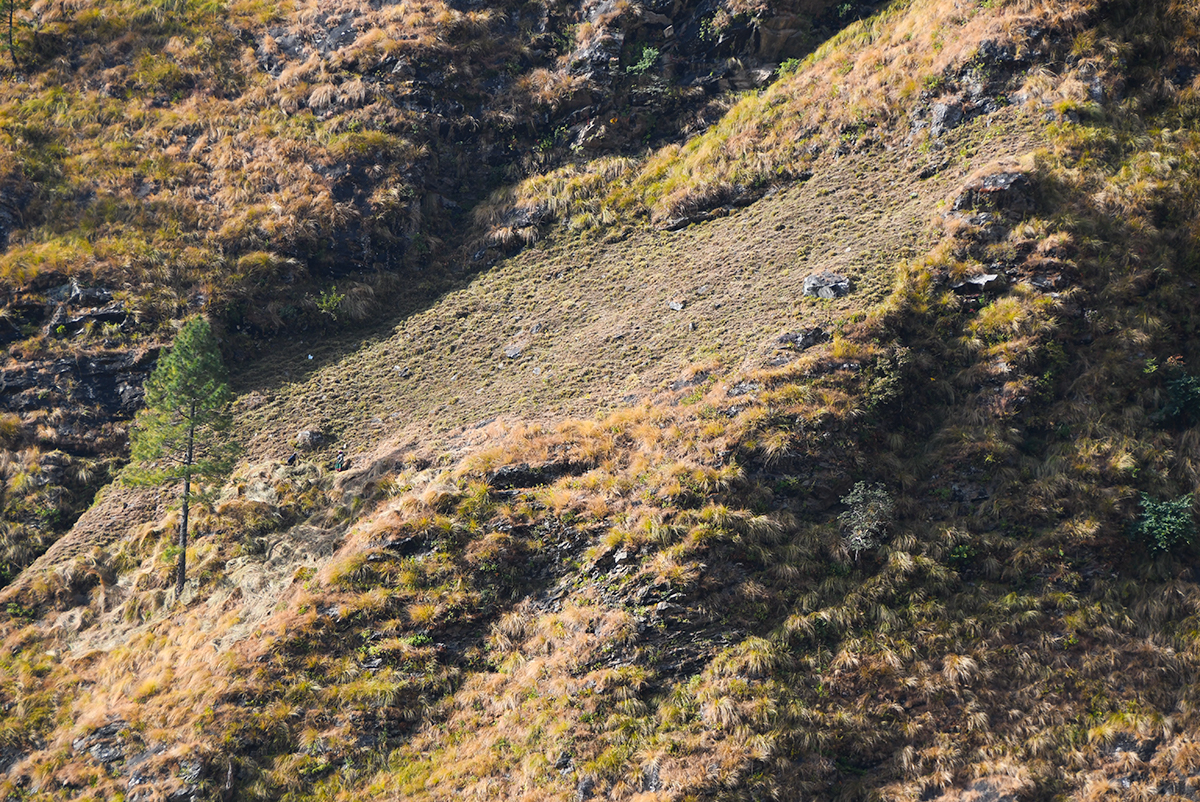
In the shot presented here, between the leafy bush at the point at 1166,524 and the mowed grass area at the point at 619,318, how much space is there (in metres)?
9.44

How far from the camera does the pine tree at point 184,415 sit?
923 inches

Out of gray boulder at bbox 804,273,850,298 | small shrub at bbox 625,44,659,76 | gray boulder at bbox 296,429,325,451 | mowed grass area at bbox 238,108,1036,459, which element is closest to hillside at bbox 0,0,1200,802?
mowed grass area at bbox 238,108,1036,459

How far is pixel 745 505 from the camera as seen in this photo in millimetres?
19859

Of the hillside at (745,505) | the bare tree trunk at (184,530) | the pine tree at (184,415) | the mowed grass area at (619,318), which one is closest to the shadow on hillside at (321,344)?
the mowed grass area at (619,318)

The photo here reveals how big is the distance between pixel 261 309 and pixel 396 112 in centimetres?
1277

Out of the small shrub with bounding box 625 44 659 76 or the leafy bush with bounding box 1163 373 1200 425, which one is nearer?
the leafy bush with bounding box 1163 373 1200 425

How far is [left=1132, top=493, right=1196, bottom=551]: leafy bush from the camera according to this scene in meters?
17.5

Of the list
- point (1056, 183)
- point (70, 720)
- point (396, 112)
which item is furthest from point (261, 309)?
point (1056, 183)

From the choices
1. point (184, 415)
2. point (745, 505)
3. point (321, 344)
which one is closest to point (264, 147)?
point (321, 344)

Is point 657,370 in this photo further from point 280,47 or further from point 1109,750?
point 280,47

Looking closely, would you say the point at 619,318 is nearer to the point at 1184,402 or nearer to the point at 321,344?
the point at 321,344

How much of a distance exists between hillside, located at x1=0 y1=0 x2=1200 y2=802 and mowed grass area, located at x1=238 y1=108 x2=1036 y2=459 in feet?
0.57

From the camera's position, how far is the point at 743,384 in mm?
22062

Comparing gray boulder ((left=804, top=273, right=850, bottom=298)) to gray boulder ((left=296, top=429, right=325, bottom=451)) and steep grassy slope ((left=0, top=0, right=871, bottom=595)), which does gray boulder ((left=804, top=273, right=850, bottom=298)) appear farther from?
gray boulder ((left=296, top=429, right=325, bottom=451))
